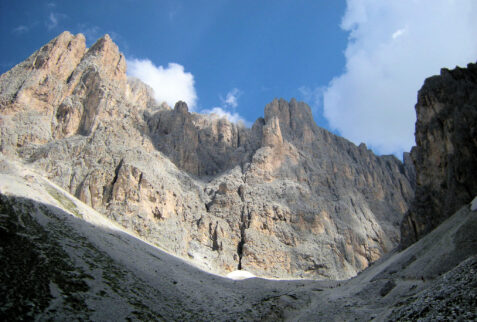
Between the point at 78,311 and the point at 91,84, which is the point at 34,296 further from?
the point at 91,84

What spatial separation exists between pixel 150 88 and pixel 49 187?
86.5m

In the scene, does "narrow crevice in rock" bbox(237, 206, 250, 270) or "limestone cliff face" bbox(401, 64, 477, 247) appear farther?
"narrow crevice in rock" bbox(237, 206, 250, 270)

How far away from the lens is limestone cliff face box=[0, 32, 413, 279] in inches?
2261

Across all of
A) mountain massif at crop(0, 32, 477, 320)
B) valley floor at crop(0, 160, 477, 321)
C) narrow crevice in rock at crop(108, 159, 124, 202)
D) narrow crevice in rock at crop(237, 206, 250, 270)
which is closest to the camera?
valley floor at crop(0, 160, 477, 321)

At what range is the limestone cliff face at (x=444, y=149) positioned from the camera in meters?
31.1

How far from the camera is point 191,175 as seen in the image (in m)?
84.2

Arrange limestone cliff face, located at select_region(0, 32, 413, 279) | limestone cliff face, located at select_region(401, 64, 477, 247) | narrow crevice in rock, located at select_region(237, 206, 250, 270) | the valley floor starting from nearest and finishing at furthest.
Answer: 1. the valley floor
2. limestone cliff face, located at select_region(401, 64, 477, 247)
3. limestone cliff face, located at select_region(0, 32, 413, 279)
4. narrow crevice in rock, located at select_region(237, 206, 250, 270)

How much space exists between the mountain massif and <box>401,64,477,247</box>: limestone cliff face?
0.20m

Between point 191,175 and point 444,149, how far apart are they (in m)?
61.0

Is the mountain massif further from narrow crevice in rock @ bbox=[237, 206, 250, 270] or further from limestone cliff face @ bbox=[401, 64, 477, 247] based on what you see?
narrow crevice in rock @ bbox=[237, 206, 250, 270]

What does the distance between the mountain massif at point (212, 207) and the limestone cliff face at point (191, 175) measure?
1.20 feet

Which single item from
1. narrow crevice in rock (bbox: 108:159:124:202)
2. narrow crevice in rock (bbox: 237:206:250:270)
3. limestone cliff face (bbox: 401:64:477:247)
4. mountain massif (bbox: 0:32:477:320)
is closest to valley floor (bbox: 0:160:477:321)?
mountain massif (bbox: 0:32:477:320)

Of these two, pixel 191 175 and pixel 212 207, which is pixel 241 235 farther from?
pixel 191 175

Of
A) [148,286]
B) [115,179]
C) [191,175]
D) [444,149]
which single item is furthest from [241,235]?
[148,286]
